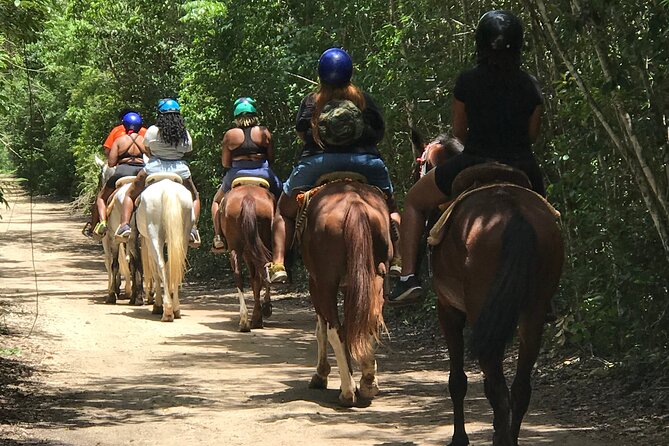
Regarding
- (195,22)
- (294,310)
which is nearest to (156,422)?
(294,310)

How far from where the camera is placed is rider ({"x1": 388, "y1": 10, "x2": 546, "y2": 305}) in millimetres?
7270

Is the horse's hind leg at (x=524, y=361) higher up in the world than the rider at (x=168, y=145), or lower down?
lower down

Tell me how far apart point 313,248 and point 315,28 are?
27.4ft

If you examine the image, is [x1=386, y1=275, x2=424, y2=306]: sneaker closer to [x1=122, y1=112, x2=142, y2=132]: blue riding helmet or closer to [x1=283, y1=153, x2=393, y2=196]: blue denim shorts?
[x1=283, y1=153, x2=393, y2=196]: blue denim shorts

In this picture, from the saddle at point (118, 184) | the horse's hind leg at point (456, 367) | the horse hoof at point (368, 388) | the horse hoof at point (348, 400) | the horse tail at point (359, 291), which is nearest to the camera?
the horse's hind leg at point (456, 367)

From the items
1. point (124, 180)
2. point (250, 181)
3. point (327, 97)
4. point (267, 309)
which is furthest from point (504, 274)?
point (124, 180)

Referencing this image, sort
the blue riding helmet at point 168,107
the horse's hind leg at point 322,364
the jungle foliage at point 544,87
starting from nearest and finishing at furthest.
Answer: the jungle foliage at point 544,87, the horse's hind leg at point 322,364, the blue riding helmet at point 168,107

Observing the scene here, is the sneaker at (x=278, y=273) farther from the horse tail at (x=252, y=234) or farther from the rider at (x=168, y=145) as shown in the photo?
the rider at (x=168, y=145)

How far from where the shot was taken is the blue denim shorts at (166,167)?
16.1 metres

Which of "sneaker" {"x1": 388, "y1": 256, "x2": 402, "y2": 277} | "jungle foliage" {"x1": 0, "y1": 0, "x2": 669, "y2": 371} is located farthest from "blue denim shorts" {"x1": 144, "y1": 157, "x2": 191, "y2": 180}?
"sneaker" {"x1": 388, "y1": 256, "x2": 402, "y2": 277}

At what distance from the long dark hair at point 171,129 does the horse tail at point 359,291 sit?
739 cm

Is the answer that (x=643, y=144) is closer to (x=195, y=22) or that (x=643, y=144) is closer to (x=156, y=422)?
(x=156, y=422)

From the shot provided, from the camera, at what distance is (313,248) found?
9273 mm

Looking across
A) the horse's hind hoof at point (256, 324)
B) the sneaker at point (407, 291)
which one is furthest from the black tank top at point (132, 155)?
the sneaker at point (407, 291)
